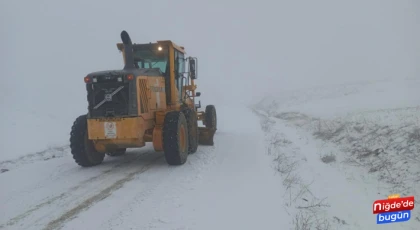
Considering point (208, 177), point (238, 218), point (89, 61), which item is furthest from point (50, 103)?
point (238, 218)

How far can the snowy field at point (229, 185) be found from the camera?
4.42 meters

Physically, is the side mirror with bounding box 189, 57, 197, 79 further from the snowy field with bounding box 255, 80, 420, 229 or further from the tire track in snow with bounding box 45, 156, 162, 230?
the tire track in snow with bounding box 45, 156, 162, 230

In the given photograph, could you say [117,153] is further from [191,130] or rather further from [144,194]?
[144,194]

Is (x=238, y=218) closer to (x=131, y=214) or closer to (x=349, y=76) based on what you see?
(x=131, y=214)

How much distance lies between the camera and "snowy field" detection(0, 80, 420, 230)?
4422 millimetres

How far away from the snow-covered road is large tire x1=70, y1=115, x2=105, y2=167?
0.31 meters

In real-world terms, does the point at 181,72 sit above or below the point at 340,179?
above

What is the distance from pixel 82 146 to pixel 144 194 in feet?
9.01

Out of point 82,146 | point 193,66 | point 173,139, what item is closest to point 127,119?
point 173,139

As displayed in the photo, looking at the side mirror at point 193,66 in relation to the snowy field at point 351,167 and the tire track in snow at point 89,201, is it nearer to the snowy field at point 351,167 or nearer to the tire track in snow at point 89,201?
the snowy field at point 351,167

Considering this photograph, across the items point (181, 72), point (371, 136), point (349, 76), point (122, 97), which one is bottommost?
point (371, 136)

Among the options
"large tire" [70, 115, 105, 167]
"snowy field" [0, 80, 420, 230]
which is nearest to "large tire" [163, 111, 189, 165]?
"snowy field" [0, 80, 420, 230]

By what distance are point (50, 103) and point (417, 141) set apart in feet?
75.0

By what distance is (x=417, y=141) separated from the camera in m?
7.39
